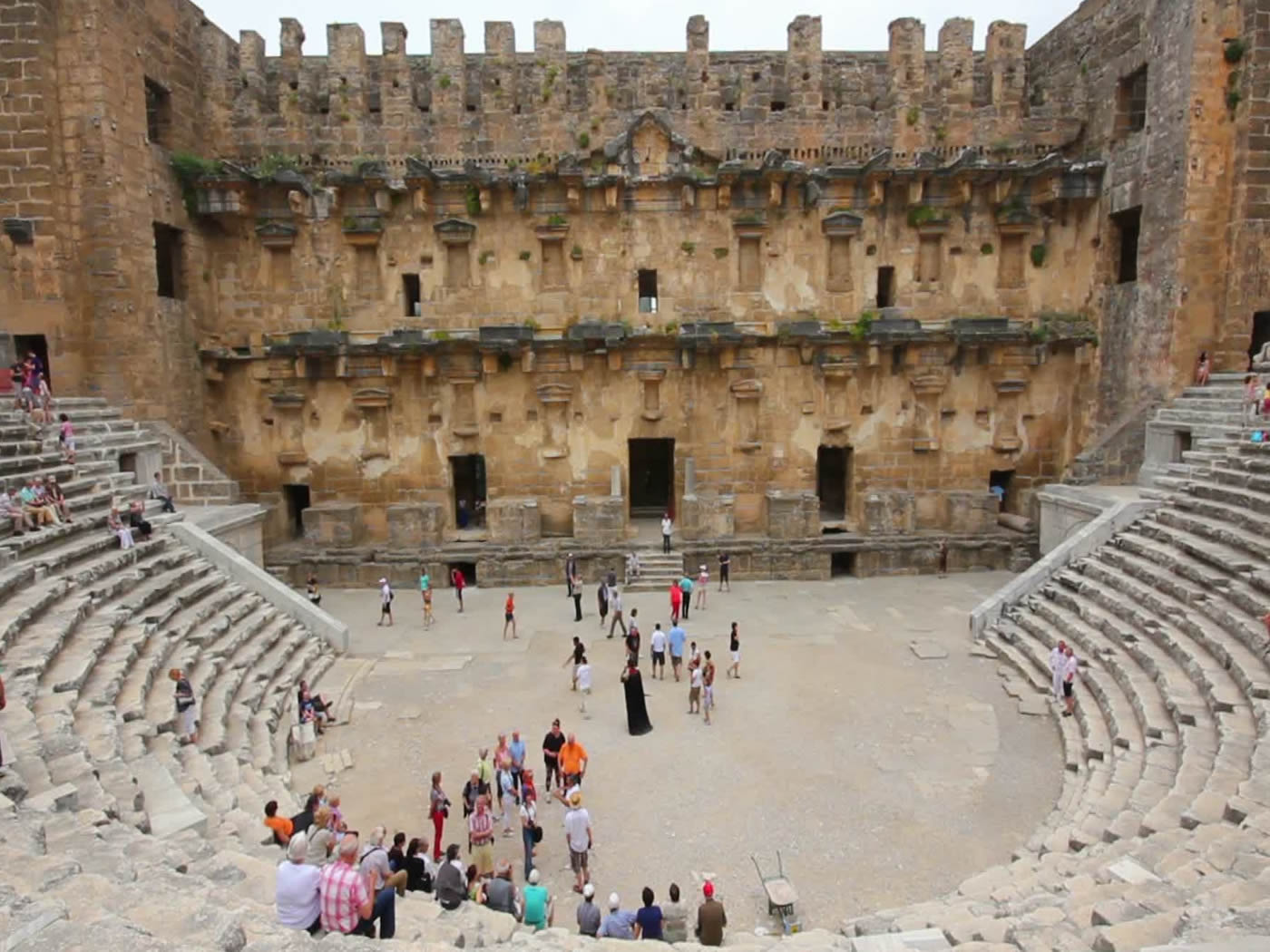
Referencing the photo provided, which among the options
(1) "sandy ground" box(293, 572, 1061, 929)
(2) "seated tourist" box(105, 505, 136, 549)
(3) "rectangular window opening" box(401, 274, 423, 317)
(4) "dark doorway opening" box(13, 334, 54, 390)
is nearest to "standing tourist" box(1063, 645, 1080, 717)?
(1) "sandy ground" box(293, 572, 1061, 929)

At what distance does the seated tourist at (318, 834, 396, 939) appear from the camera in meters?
5.40

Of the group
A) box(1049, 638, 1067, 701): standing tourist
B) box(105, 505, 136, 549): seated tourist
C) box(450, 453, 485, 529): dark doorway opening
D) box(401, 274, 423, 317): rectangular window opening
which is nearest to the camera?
box(1049, 638, 1067, 701): standing tourist

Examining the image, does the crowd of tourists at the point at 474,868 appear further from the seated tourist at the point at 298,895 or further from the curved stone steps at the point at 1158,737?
the curved stone steps at the point at 1158,737

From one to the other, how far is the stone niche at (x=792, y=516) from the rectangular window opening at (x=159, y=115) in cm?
1586

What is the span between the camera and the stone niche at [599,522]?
18.4 m

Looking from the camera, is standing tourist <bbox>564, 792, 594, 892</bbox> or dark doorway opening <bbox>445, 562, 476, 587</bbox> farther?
dark doorway opening <bbox>445, 562, 476, 587</bbox>

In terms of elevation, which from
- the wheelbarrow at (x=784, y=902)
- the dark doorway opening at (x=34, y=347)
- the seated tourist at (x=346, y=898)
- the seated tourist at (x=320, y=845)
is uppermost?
the dark doorway opening at (x=34, y=347)

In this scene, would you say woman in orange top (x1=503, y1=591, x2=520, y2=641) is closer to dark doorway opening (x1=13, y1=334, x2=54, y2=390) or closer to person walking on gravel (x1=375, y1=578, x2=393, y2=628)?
person walking on gravel (x1=375, y1=578, x2=393, y2=628)

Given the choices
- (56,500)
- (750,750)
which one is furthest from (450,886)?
(56,500)

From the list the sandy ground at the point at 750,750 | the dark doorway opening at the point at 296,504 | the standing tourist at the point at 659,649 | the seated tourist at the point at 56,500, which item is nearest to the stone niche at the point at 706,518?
Result: the sandy ground at the point at 750,750

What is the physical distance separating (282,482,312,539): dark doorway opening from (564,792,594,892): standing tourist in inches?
550

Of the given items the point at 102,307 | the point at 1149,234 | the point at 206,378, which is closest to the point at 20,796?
the point at 102,307

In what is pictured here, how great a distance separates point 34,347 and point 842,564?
18.1 m

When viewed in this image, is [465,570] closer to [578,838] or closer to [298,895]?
[578,838]
